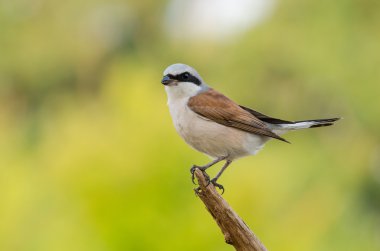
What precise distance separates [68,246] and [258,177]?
4.02ft

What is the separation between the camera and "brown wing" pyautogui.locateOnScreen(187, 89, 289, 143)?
9.86 ft

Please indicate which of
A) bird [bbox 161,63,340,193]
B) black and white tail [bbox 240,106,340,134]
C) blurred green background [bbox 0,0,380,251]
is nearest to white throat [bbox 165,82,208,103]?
bird [bbox 161,63,340,193]

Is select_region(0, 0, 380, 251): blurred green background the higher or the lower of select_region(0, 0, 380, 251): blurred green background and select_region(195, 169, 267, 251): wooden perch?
the lower

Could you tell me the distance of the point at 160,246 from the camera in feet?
13.6

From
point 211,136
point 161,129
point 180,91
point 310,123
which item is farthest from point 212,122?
point 161,129

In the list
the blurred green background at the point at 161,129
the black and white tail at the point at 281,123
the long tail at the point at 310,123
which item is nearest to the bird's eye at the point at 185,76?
the black and white tail at the point at 281,123

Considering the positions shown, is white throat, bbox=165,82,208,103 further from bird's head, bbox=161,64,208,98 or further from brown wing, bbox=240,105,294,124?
brown wing, bbox=240,105,294,124

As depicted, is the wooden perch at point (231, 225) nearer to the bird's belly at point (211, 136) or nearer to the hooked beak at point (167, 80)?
the bird's belly at point (211, 136)

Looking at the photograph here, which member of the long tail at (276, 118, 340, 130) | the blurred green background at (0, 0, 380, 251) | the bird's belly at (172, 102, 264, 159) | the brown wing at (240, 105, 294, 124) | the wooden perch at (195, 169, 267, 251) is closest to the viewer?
the wooden perch at (195, 169, 267, 251)

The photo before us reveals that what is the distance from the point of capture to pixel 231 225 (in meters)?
2.70

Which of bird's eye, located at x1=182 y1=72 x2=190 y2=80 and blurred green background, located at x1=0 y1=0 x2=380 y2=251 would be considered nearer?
bird's eye, located at x1=182 y1=72 x2=190 y2=80

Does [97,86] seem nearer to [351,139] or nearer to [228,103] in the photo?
[351,139]

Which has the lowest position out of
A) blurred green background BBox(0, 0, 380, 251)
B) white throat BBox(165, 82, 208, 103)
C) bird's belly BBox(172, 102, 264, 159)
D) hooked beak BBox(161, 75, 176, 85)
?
blurred green background BBox(0, 0, 380, 251)

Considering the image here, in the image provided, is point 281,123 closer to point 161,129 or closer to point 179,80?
point 179,80
